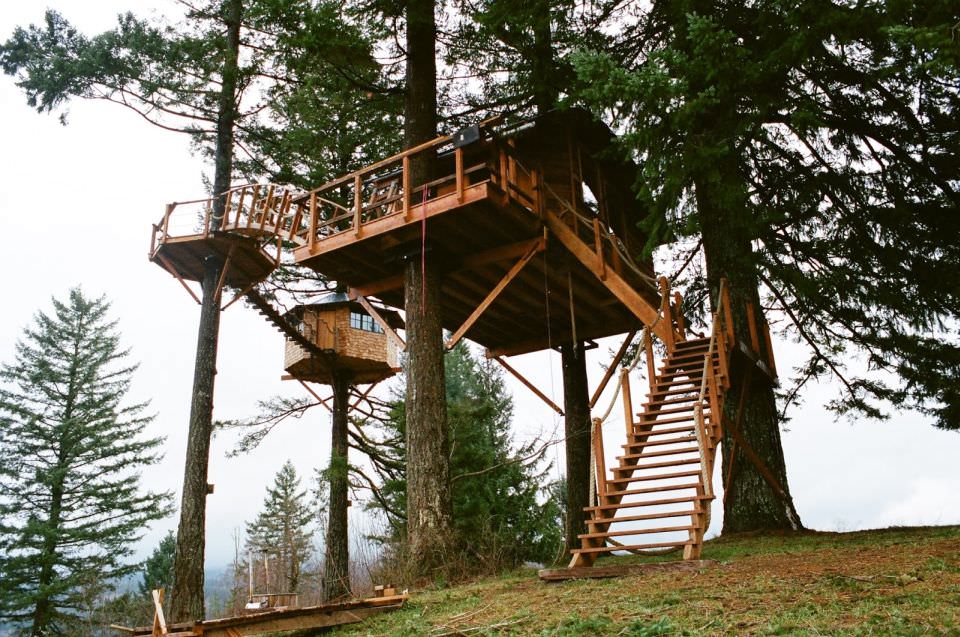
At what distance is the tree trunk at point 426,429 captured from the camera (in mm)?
9914

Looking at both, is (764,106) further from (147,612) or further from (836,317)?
(147,612)

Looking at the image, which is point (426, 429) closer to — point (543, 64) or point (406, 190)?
point (406, 190)

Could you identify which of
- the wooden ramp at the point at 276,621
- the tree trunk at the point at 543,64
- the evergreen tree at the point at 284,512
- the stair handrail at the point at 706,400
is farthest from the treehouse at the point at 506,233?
the evergreen tree at the point at 284,512

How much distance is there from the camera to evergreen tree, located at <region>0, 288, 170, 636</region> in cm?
2606

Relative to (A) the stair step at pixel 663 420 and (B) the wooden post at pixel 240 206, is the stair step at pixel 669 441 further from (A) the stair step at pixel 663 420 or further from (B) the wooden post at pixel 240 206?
(B) the wooden post at pixel 240 206

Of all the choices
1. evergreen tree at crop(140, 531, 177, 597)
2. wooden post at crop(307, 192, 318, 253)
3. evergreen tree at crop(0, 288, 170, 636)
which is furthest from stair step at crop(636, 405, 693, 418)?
evergreen tree at crop(140, 531, 177, 597)

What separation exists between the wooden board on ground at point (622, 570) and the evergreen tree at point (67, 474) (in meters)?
23.1

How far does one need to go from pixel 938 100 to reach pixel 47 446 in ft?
101

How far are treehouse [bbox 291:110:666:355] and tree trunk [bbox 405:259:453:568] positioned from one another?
0.54m

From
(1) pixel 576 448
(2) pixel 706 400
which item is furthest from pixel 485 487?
(2) pixel 706 400

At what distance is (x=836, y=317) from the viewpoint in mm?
12609

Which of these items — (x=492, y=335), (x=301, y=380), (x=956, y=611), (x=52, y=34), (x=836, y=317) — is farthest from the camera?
(x=301, y=380)

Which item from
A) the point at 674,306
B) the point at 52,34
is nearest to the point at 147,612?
the point at 52,34

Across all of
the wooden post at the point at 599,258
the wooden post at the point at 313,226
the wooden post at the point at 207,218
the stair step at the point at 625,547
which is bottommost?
the stair step at the point at 625,547
